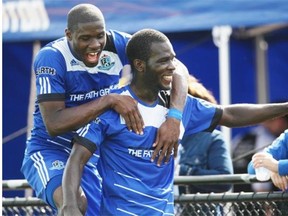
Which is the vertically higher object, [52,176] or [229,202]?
[52,176]

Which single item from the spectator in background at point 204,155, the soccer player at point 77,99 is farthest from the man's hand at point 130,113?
the spectator in background at point 204,155

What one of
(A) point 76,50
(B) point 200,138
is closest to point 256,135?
(B) point 200,138

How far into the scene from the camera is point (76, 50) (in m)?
6.05

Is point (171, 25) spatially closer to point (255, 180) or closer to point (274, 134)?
point (274, 134)

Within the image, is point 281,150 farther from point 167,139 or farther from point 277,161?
point 167,139

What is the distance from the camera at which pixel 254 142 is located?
11469 millimetres

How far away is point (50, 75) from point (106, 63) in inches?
16.1

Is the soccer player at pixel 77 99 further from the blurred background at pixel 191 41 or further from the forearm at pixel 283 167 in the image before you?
the blurred background at pixel 191 41

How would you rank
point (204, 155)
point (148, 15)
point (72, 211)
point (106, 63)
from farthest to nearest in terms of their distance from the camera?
1. point (148, 15)
2. point (204, 155)
3. point (106, 63)
4. point (72, 211)

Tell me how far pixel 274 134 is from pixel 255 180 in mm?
4336

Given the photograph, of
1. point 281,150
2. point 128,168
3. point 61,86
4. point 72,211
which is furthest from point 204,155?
point 72,211

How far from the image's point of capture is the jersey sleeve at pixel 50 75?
19.5 ft

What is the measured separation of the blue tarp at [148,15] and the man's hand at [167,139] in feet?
12.8

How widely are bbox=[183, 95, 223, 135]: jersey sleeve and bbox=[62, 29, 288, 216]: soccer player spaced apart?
19 cm
